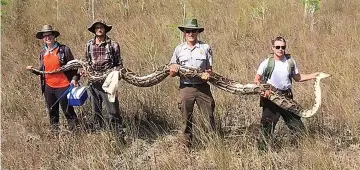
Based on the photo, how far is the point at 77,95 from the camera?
4957mm

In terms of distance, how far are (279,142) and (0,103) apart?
443 cm

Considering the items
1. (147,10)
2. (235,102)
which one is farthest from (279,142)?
(147,10)

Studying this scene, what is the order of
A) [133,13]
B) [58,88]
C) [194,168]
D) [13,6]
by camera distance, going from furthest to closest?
[13,6], [133,13], [58,88], [194,168]

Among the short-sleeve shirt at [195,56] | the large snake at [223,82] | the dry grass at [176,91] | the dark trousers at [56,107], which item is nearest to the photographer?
the large snake at [223,82]

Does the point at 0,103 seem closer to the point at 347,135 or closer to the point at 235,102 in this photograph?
the point at 235,102

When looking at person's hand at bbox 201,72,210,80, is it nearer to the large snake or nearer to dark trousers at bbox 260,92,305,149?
the large snake

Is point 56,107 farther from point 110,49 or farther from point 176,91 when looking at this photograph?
point 176,91

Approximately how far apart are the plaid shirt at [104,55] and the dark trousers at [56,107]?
62cm

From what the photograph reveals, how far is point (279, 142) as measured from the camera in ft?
15.5

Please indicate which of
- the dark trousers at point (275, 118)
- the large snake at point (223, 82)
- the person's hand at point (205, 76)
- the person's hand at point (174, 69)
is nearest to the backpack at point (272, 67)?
the large snake at point (223, 82)

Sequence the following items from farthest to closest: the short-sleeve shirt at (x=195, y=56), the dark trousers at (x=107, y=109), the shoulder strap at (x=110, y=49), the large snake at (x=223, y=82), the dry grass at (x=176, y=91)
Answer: the dark trousers at (x=107, y=109), the shoulder strap at (x=110, y=49), the dry grass at (x=176, y=91), the short-sleeve shirt at (x=195, y=56), the large snake at (x=223, y=82)

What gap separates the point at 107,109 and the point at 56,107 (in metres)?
0.86

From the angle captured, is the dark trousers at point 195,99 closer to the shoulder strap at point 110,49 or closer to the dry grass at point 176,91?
the dry grass at point 176,91

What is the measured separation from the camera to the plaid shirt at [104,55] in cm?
478
